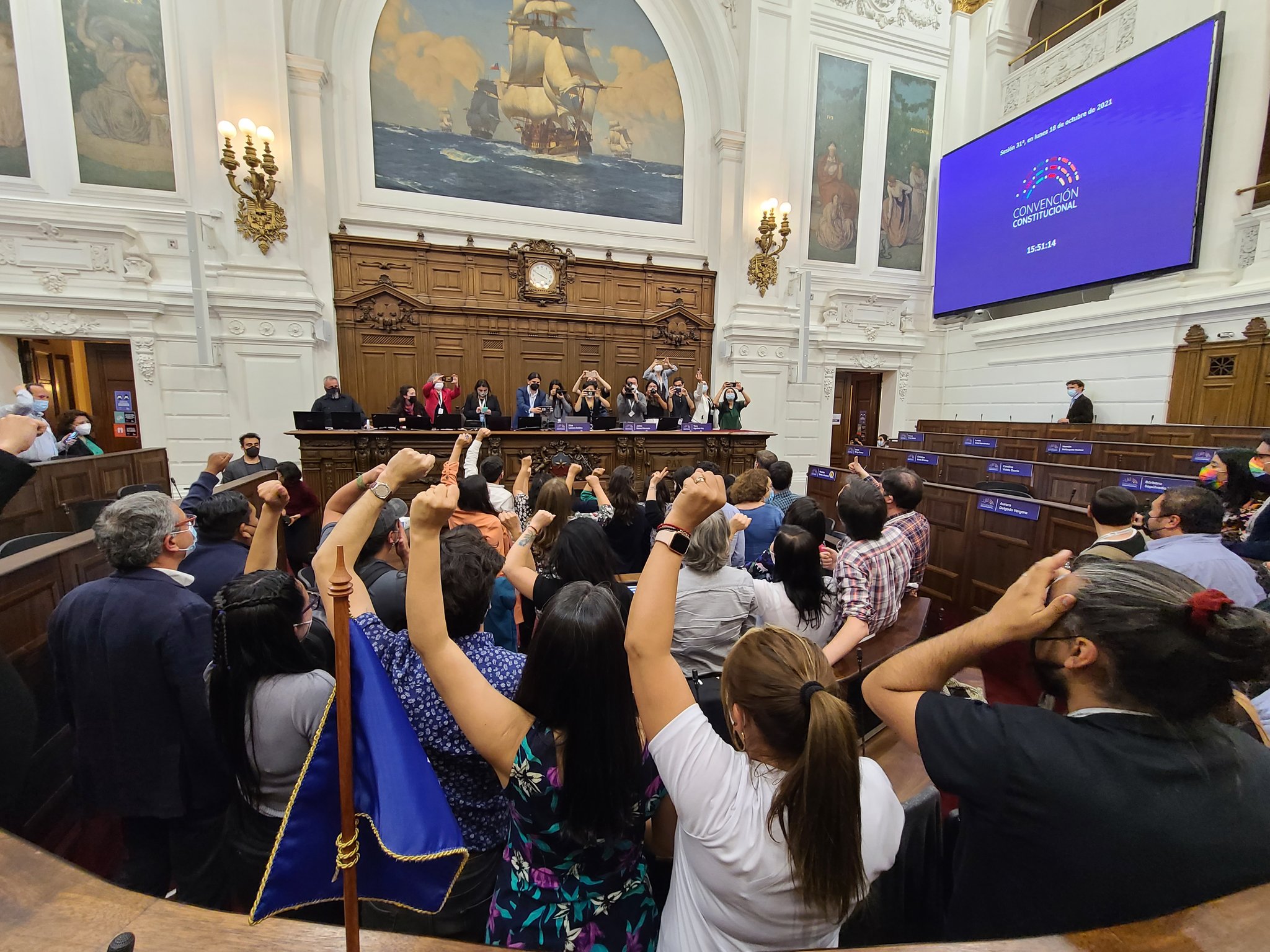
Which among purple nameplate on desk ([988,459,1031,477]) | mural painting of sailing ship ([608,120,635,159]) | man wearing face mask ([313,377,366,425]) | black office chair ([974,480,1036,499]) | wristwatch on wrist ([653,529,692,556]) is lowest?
black office chair ([974,480,1036,499])

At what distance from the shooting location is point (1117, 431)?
24.7ft

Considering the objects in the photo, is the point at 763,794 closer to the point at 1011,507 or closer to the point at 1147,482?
the point at 1011,507

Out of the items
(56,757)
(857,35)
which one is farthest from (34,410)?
(857,35)

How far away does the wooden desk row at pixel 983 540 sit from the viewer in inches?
135

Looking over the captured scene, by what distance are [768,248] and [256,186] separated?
752 centimetres

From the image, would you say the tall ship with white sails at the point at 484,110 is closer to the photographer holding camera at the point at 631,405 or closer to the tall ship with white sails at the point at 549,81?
the tall ship with white sails at the point at 549,81

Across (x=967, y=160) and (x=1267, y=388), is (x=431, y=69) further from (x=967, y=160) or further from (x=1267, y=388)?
(x=1267, y=388)

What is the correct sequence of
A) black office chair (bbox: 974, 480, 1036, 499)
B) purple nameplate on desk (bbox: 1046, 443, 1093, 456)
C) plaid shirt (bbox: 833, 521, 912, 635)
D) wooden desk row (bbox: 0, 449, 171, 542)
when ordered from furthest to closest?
purple nameplate on desk (bbox: 1046, 443, 1093, 456)
black office chair (bbox: 974, 480, 1036, 499)
wooden desk row (bbox: 0, 449, 171, 542)
plaid shirt (bbox: 833, 521, 912, 635)

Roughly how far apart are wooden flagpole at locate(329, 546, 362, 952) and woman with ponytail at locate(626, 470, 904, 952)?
17.6 inches

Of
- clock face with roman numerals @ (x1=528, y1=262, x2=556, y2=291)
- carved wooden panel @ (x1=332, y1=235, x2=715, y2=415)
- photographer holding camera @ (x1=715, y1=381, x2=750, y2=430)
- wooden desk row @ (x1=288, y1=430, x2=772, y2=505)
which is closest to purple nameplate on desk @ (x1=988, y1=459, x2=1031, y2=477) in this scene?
wooden desk row @ (x1=288, y1=430, x2=772, y2=505)

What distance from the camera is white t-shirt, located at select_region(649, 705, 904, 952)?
0.82m

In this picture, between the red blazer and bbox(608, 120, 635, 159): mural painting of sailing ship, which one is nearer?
the red blazer

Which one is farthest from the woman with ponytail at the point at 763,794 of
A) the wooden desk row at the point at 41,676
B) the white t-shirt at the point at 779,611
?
the wooden desk row at the point at 41,676

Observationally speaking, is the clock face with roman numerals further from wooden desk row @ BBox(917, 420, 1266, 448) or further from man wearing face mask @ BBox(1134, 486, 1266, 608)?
man wearing face mask @ BBox(1134, 486, 1266, 608)
